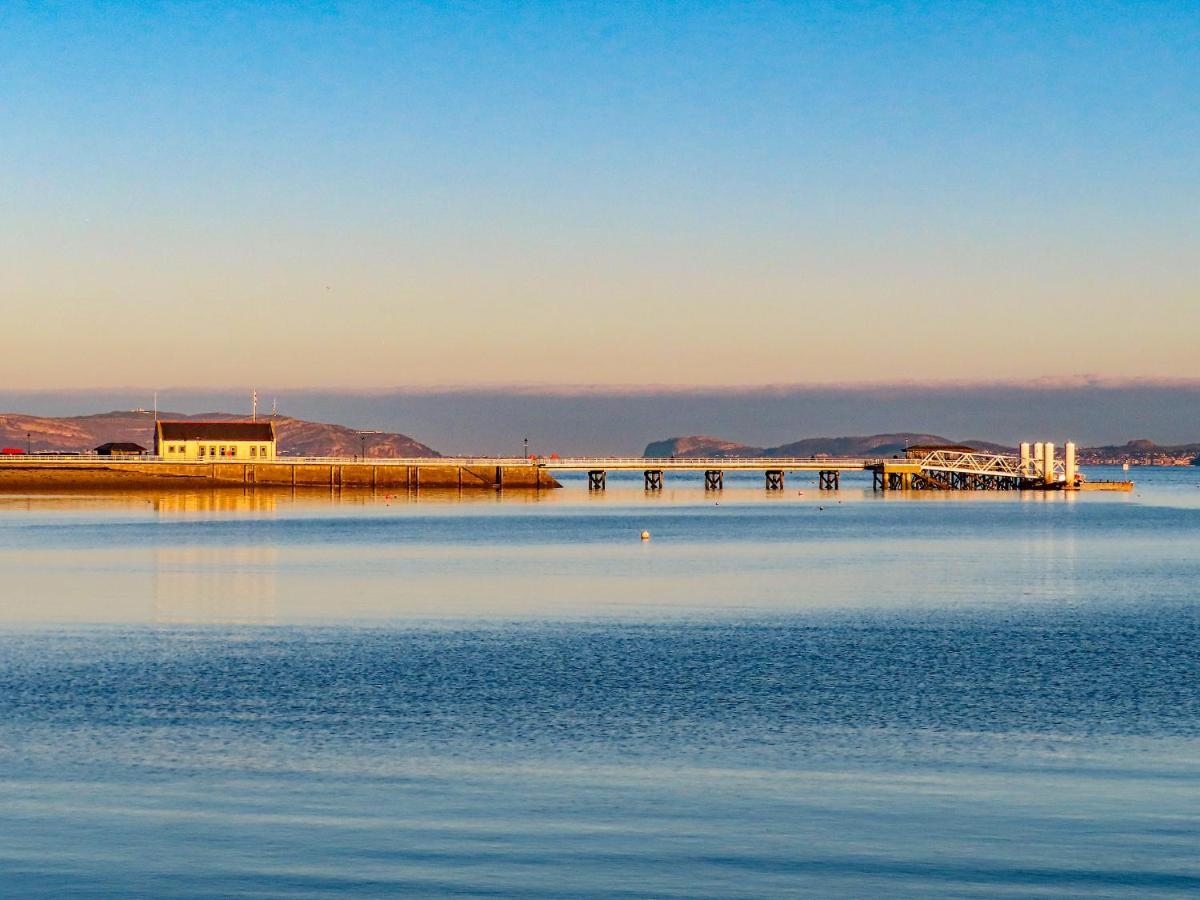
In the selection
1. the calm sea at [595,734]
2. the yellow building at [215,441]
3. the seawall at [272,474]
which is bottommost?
the calm sea at [595,734]

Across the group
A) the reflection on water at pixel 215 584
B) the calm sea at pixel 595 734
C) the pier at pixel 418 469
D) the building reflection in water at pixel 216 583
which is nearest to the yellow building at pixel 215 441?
the pier at pixel 418 469

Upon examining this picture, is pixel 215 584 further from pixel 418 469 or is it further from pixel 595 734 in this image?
pixel 418 469

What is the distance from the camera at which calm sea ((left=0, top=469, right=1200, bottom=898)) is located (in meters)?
16.4

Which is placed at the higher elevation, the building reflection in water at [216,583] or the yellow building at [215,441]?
the yellow building at [215,441]

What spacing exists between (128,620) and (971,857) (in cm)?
3190

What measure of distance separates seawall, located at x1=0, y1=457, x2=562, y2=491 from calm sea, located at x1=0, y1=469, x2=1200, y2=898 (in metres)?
109

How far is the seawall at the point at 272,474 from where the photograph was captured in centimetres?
16425

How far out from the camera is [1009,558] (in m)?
74.2

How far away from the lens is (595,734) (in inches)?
970

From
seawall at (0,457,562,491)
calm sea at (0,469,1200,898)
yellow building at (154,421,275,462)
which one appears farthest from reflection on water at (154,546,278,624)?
yellow building at (154,421,275,462)

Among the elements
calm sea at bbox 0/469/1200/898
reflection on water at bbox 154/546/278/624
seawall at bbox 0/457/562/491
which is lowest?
reflection on water at bbox 154/546/278/624

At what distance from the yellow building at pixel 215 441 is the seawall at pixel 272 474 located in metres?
5.63

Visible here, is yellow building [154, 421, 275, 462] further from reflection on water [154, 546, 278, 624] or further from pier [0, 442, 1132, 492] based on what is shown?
reflection on water [154, 546, 278, 624]

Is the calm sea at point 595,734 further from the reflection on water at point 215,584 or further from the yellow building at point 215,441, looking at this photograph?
the yellow building at point 215,441
